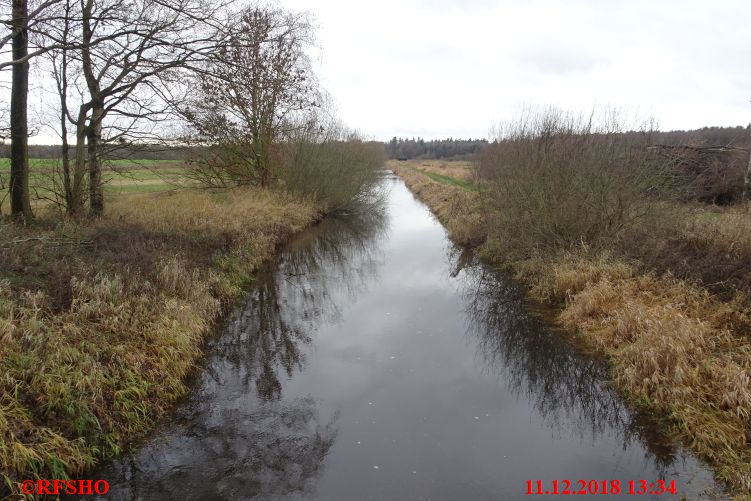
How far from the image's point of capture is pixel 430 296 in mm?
10594

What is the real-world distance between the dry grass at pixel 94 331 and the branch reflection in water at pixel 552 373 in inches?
185

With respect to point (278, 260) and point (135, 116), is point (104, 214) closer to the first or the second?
point (135, 116)

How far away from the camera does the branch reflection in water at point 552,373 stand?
17.4 ft

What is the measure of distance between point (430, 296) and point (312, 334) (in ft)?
11.4

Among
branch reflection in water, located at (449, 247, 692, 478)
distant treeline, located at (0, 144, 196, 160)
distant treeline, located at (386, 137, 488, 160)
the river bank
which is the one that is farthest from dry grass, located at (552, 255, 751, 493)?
distant treeline, located at (386, 137, 488, 160)

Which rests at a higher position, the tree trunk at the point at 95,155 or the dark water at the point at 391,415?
the tree trunk at the point at 95,155

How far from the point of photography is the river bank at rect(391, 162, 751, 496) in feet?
15.6

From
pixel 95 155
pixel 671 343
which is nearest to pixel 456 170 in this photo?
pixel 95 155

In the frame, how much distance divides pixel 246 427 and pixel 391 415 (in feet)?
5.66

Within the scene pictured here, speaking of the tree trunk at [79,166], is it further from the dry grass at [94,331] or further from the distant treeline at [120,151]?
the dry grass at [94,331]

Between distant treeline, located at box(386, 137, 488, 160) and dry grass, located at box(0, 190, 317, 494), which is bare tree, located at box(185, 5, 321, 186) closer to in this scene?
dry grass, located at box(0, 190, 317, 494)

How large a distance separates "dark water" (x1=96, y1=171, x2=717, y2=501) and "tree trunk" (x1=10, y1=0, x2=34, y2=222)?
5103 millimetres

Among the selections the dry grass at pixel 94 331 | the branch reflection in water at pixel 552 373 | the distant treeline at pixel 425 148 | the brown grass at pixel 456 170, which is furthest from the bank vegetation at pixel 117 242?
the distant treeline at pixel 425 148

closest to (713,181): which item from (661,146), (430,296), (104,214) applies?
(661,146)
